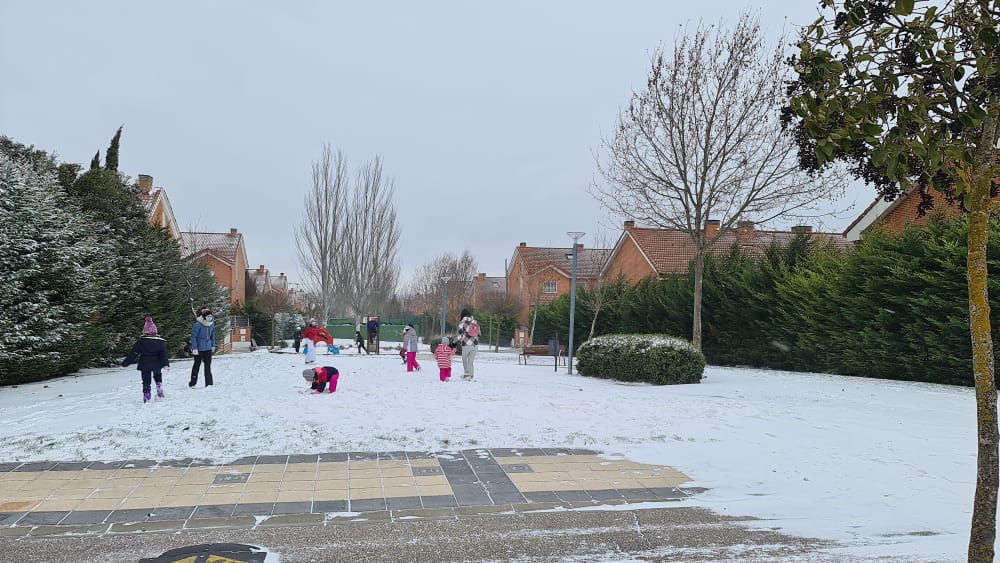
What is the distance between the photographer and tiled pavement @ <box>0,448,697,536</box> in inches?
206

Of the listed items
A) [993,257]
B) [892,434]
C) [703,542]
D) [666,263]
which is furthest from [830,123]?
[666,263]

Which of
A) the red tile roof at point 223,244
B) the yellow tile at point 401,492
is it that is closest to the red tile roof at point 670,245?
the red tile roof at point 223,244

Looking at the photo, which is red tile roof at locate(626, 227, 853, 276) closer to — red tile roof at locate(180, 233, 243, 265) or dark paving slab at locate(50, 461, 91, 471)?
red tile roof at locate(180, 233, 243, 265)

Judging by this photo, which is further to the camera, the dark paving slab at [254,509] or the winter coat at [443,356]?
the winter coat at [443,356]

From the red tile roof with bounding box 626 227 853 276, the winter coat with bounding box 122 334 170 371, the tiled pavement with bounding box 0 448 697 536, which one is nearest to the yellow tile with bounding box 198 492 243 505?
the tiled pavement with bounding box 0 448 697 536

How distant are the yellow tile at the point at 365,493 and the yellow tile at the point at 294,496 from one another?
37cm

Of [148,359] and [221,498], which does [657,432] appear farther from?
[148,359]

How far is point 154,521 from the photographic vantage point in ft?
16.8

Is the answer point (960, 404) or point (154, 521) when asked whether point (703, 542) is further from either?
point (960, 404)

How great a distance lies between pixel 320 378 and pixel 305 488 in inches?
197

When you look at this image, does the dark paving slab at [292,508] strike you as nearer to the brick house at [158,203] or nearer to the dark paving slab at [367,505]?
the dark paving slab at [367,505]

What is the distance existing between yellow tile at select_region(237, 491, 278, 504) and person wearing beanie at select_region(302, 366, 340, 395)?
509 cm

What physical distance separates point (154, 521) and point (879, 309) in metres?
15.2

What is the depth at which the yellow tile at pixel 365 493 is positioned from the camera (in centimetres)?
580
